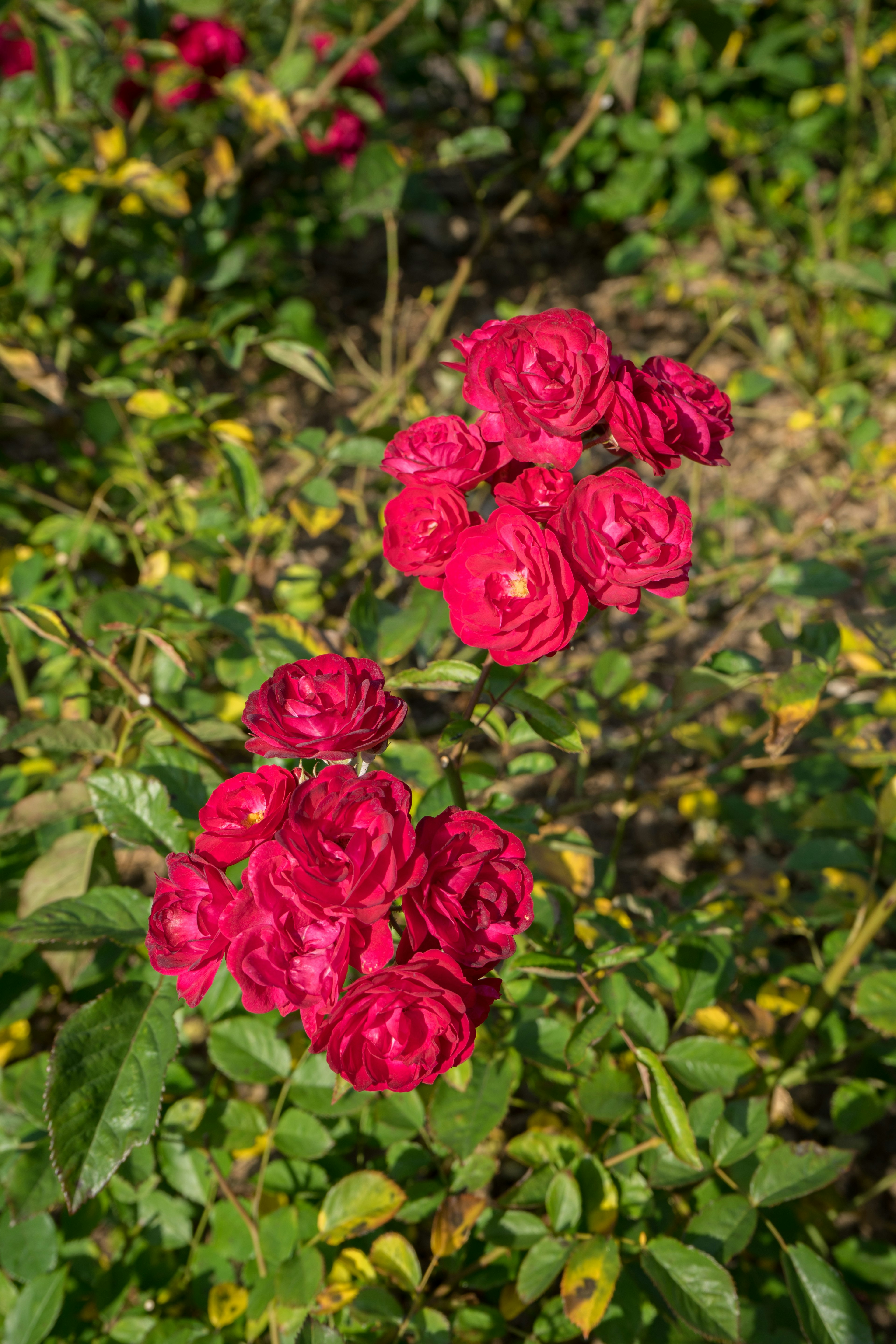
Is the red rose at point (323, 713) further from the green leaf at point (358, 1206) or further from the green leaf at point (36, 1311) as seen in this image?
the green leaf at point (36, 1311)

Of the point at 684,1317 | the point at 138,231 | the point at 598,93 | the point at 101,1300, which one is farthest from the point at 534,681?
the point at 138,231

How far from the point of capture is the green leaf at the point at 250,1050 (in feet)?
3.24

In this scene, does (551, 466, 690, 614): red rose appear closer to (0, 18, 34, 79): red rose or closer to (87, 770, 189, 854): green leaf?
(87, 770, 189, 854): green leaf

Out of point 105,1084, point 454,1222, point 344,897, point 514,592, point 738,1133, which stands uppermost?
point 514,592

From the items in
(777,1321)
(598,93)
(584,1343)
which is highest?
(598,93)

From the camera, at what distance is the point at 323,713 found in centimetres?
65

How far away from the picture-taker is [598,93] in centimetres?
156

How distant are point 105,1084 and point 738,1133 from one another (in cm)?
68

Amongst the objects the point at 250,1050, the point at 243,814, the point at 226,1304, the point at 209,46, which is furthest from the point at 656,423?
the point at 209,46

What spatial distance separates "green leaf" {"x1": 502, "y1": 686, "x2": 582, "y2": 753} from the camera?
0.78 meters

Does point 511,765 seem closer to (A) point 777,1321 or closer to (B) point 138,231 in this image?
(A) point 777,1321

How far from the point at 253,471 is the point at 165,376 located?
384mm

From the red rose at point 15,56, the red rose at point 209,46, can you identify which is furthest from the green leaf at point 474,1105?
the red rose at point 15,56

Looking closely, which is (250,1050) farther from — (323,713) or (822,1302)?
(822,1302)
